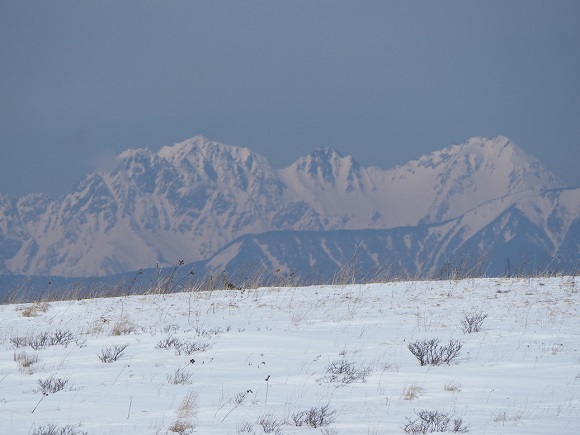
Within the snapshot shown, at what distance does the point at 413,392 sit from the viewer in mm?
9812

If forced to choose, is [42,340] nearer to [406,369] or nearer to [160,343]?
[160,343]

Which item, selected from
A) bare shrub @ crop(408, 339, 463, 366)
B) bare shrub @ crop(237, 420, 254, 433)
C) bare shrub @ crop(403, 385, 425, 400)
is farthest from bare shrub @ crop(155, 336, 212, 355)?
bare shrub @ crop(237, 420, 254, 433)

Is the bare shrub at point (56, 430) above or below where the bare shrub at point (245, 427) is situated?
above

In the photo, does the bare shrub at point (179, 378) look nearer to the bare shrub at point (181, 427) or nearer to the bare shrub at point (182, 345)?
the bare shrub at point (182, 345)

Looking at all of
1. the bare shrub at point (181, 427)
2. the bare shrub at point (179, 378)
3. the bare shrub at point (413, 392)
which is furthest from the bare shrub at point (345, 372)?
the bare shrub at point (181, 427)

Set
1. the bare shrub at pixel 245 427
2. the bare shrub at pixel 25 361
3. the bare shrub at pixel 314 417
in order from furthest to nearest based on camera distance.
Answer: the bare shrub at pixel 25 361
the bare shrub at pixel 314 417
the bare shrub at pixel 245 427

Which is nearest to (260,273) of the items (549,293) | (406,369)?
(549,293)

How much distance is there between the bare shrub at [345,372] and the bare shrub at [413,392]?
750 millimetres

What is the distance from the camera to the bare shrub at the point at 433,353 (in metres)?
11.7

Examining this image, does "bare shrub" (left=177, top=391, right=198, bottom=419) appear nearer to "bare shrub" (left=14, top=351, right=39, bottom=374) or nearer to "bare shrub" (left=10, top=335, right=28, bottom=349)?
"bare shrub" (left=14, top=351, right=39, bottom=374)

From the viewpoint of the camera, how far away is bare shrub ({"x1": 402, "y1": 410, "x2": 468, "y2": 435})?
820 centimetres

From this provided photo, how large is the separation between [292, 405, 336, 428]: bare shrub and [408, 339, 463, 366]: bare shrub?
3218mm

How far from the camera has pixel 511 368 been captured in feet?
37.8

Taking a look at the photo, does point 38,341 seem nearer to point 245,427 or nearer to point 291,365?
point 291,365
